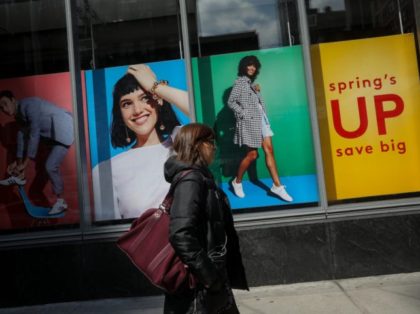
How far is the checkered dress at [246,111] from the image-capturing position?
6387mm

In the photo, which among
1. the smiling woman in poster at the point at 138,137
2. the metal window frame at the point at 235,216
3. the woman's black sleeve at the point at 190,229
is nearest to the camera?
the woman's black sleeve at the point at 190,229

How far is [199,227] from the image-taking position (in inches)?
105

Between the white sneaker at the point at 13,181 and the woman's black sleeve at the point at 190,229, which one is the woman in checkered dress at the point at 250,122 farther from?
the woman's black sleeve at the point at 190,229

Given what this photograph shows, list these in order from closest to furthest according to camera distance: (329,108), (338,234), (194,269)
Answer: (194,269), (338,234), (329,108)

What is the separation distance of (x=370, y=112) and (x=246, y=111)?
150 cm

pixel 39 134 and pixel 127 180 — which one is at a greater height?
pixel 39 134

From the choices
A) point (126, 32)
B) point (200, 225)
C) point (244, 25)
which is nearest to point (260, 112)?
point (244, 25)

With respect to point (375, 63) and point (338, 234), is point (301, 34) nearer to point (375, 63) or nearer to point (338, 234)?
point (375, 63)

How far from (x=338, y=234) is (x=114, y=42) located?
12.0ft

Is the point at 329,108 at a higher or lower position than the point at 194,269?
higher

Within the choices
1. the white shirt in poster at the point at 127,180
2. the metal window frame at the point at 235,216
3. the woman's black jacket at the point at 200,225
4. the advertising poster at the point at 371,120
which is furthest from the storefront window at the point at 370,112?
the woman's black jacket at the point at 200,225

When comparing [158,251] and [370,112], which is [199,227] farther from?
[370,112]

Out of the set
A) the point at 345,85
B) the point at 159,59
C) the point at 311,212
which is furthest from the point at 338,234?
the point at 159,59

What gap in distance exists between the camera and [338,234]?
5.94m
